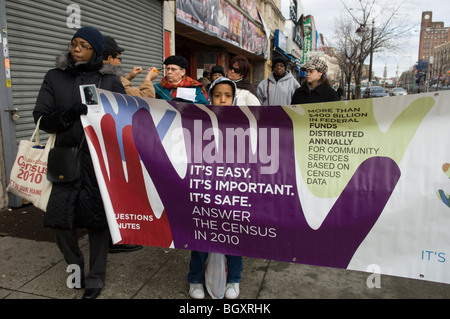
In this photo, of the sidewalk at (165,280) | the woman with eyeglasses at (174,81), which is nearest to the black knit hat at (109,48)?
the woman with eyeglasses at (174,81)

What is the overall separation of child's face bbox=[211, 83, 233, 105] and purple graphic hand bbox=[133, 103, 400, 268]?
1.12 ft

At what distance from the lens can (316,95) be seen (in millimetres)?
4789

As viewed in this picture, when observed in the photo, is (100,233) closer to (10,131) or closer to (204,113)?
(204,113)

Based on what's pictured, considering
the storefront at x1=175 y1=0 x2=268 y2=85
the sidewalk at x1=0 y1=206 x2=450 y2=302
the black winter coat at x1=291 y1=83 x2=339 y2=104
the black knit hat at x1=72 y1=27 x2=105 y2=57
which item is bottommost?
the sidewalk at x1=0 y1=206 x2=450 y2=302

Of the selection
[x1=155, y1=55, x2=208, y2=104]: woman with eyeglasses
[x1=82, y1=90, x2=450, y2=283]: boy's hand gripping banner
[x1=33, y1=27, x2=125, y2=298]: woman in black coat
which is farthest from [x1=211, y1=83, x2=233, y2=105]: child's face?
[x1=33, y1=27, x2=125, y2=298]: woman in black coat

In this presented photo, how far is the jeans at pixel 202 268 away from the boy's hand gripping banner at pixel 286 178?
0.23m

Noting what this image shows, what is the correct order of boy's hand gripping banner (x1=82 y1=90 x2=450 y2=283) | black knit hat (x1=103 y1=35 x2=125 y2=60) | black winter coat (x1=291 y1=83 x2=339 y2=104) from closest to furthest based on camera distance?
boy's hand gripping banner (x1=82 y1=90 x2=450 y2=283) → black knit hat (x1=103 y1=35 x2=125 y2=60) → black winter coat (x1=291 y1=83 x2=339 y2=104)

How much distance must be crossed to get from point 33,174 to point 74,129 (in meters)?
0.53

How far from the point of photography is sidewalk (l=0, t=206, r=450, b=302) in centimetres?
311

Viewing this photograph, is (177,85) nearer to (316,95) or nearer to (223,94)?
(223,94)

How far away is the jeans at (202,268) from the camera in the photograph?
9.89 feet

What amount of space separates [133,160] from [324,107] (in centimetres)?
144

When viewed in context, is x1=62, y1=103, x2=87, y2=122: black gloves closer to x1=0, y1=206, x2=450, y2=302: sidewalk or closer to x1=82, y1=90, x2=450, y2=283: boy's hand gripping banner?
x1=82, y1=90, x2=450, y2=283: boy's hand gripping banner
